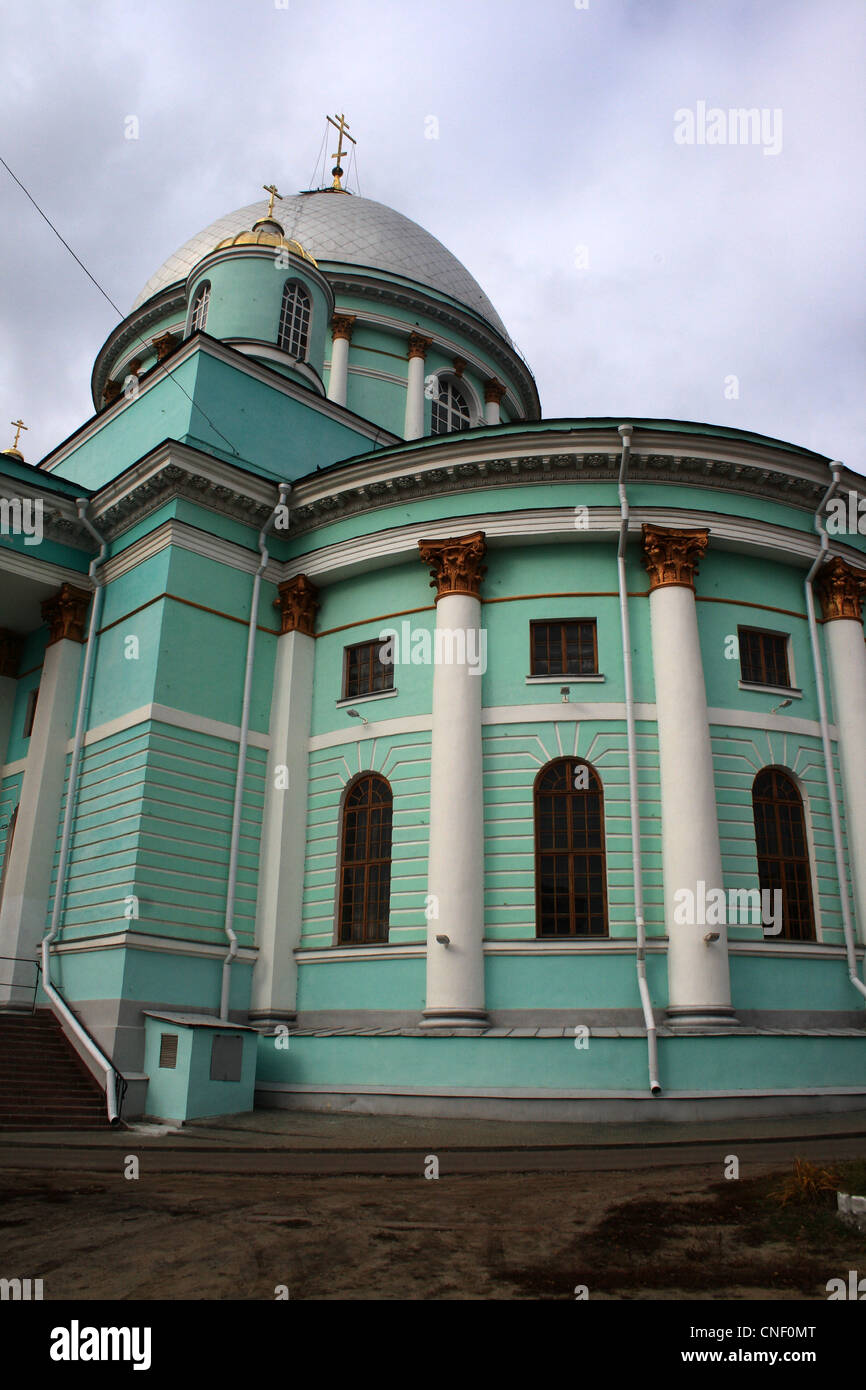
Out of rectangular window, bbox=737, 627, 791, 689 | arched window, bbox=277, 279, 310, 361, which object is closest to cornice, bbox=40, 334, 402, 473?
arched window, bbox=277, 279, 310, 361

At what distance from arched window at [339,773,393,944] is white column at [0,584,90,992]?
5.63m

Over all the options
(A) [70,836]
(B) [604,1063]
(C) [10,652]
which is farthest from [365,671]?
(C) [10,652]

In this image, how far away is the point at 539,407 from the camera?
33.6 meters

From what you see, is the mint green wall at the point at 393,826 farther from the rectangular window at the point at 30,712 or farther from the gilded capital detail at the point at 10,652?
the gilded capital detail at the point at 10,652

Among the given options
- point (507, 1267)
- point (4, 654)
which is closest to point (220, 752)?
point (4, 654)

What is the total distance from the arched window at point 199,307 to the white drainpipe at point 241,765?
28.0 ft

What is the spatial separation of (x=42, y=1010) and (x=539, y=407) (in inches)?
956

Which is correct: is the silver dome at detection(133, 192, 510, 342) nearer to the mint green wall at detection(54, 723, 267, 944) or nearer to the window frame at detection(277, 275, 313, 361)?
the window frame at detection(277, 275, 313, 361)

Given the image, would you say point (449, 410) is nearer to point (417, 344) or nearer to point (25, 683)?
point (417, 344)

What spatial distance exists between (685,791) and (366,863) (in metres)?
5.47

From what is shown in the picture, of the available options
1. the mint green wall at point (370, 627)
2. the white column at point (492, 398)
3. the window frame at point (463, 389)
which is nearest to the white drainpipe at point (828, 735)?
the mint green wall at point (370, 627)

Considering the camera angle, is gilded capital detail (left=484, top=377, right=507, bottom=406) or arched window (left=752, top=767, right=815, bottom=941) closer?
arched window (left=752, top=767, right=815, bottom=941)

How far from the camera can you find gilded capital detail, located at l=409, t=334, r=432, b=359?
28781 mm
